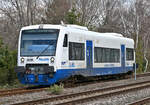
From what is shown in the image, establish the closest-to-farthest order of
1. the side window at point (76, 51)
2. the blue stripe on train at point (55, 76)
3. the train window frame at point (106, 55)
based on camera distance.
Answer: the blue stripe on train at point (55, 76), the side window at point (76, 51), the train window frame at point (106, 55)

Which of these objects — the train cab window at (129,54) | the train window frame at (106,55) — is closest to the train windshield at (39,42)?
the train window frame at (106,55)

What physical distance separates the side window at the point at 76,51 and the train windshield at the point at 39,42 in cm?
119

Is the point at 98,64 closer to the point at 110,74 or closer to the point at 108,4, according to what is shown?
the point at 110,74

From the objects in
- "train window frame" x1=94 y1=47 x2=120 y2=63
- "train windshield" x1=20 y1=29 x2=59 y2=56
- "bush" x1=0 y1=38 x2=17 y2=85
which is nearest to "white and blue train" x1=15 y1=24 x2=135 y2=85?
"train windshield" x1=20 y1=29 x2=59 y2=56

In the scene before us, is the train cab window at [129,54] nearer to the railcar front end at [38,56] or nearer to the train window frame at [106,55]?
the train window frame at [106,55]

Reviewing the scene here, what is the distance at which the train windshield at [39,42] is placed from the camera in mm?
16203

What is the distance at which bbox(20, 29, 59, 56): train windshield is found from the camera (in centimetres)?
1620

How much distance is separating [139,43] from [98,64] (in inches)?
682

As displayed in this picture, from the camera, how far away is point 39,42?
16.5 m

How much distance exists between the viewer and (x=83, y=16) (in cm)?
3753

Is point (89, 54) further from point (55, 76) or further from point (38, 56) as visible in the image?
point (38, 56)

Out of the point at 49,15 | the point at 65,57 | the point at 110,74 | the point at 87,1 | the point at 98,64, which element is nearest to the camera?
the point at 65,57

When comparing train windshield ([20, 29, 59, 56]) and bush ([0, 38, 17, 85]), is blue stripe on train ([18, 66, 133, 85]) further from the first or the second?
bush ([0, 38, 17, 85])

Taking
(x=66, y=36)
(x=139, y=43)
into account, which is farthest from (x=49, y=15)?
(x=66, y=36)
